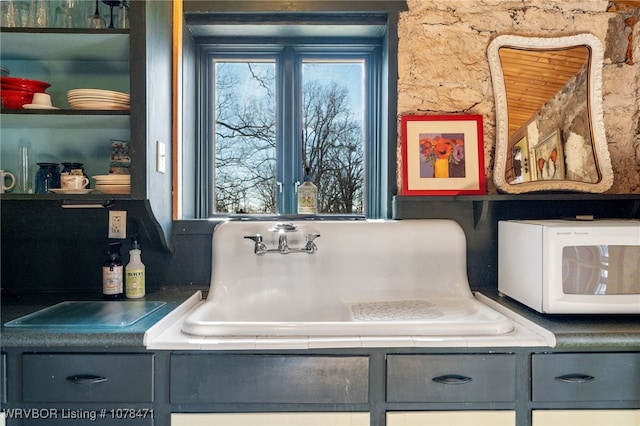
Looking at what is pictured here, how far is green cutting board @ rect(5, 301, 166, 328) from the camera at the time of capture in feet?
4.18

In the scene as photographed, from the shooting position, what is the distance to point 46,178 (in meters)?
1.57

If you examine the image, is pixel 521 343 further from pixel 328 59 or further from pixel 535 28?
pixel 328 59

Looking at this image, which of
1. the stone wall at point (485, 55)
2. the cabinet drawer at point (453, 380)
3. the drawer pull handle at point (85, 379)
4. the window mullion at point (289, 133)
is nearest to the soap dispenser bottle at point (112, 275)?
the drawer pull handle at point (85, 379)

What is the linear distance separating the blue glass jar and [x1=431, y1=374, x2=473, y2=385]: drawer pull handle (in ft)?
5.17

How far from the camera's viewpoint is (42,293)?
174cm

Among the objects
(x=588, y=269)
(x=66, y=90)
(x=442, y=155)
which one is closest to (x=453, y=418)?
(x=588, y=269)

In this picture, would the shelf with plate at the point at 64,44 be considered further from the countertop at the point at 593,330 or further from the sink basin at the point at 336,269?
the countertop at the point at 593,330

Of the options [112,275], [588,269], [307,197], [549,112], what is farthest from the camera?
[307,197]

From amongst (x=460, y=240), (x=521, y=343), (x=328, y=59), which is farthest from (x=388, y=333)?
(x=328, y=59)

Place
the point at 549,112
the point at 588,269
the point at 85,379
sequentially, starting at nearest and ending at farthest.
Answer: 1. the point at 85,379
2. the point at 588,269
3. the point at 549,112

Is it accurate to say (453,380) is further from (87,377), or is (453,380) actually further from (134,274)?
(134,274)

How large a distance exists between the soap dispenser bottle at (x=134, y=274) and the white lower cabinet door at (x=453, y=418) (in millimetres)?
1095

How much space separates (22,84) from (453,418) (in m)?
1.92

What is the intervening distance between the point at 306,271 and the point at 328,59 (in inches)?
42.6
